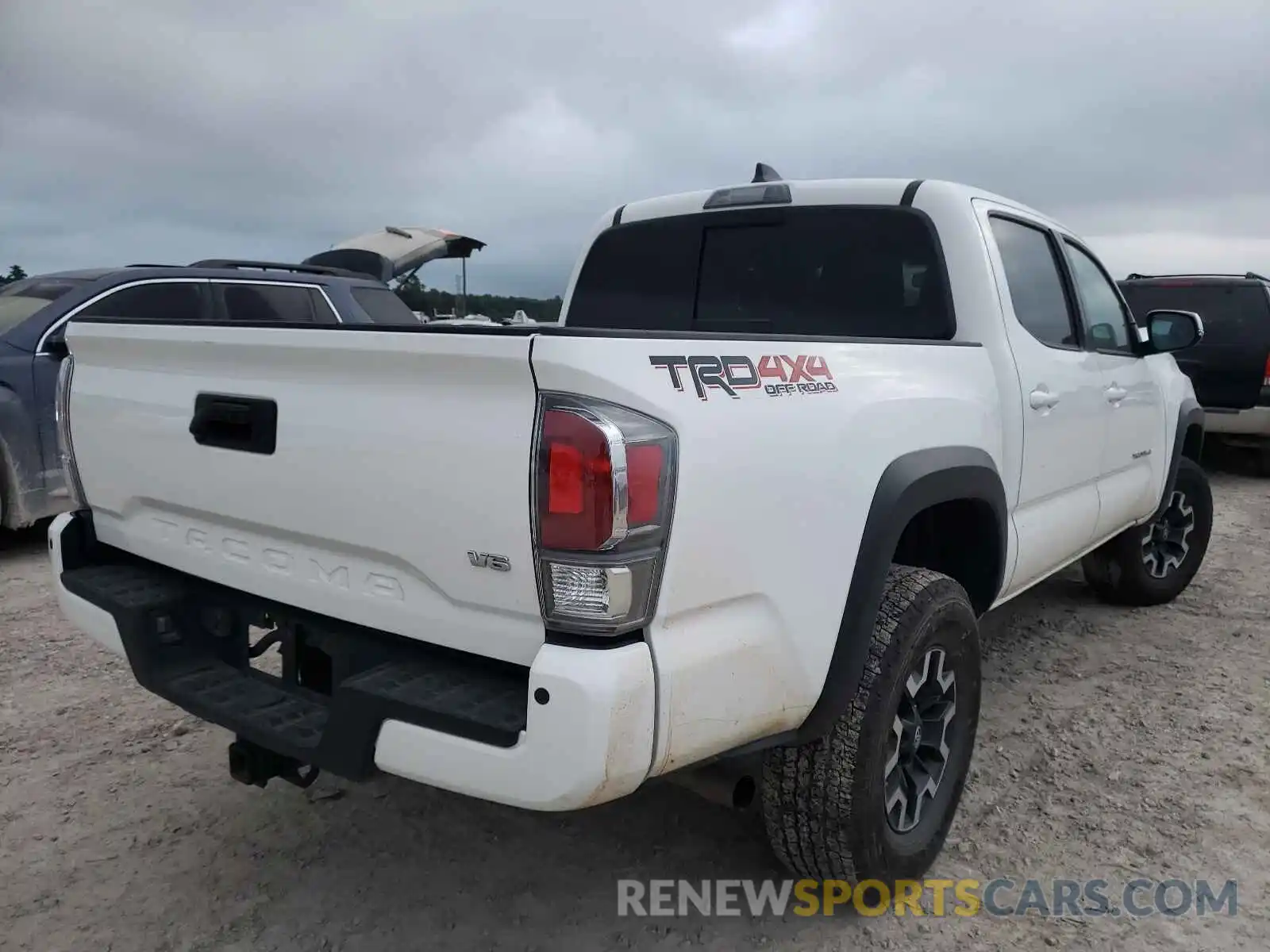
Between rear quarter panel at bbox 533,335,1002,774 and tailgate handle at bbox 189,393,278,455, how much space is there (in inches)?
31.4

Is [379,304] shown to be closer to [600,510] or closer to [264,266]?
[264,266]

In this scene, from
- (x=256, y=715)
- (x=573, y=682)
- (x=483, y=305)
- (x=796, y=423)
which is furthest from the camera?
(x=483, y=305)

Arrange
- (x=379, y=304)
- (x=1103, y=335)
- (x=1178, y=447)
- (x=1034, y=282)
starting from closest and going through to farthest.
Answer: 1. (x=1034, y=282)
2. (x=1103, y=335)
3. (x=1178, y=447)
4. (x=379, y=304)

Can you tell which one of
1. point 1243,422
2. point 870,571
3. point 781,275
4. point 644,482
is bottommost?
point 1243,422

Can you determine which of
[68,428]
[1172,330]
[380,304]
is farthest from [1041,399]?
[380,304]

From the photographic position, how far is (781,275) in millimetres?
3352

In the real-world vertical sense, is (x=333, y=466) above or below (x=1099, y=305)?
below

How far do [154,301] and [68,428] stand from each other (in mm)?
4125

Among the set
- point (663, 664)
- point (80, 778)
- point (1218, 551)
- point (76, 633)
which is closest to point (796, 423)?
point (663, 664)

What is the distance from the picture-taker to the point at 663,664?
1.78 meters

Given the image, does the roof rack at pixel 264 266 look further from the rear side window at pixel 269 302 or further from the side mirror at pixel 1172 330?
the side mirror at pixel 1172 330

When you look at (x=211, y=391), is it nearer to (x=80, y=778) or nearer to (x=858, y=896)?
(x=80, y=778)

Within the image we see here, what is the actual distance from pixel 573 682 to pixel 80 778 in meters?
2.37

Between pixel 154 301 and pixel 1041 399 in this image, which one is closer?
pixel 1041 399
